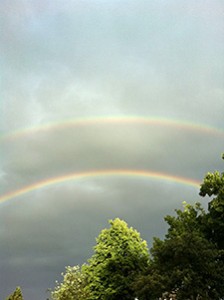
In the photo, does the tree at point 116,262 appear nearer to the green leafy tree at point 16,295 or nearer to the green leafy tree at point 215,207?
the green leafy tree at point 215,207

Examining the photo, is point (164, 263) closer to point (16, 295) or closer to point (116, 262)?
point (116, 262)

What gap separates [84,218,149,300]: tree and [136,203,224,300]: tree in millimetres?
8438

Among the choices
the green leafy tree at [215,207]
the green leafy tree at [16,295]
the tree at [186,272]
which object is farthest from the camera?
the green leafy tree at [16,295]

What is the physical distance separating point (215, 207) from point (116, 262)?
52.1ft

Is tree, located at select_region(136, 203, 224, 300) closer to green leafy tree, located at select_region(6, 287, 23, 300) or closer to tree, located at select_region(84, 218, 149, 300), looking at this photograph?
tree, located at select_region(84, 218, 149, 300)

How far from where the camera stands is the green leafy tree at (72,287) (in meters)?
57.3

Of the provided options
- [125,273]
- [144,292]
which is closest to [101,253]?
[125,273]

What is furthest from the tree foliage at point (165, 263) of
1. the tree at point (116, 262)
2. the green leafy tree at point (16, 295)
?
the green leafy tree at point (16, 295)

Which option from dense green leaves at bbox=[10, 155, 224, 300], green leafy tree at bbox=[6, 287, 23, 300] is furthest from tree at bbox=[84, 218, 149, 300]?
green leafy tree at bbox=[6, 287, 23, 300]

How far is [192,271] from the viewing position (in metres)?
44.9

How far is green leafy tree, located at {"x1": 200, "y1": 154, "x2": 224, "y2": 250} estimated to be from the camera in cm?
5125

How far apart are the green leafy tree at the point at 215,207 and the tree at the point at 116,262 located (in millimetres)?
10699

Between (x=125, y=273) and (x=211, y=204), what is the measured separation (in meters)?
14.9

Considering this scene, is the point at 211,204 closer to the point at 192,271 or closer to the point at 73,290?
the point at 192,271
